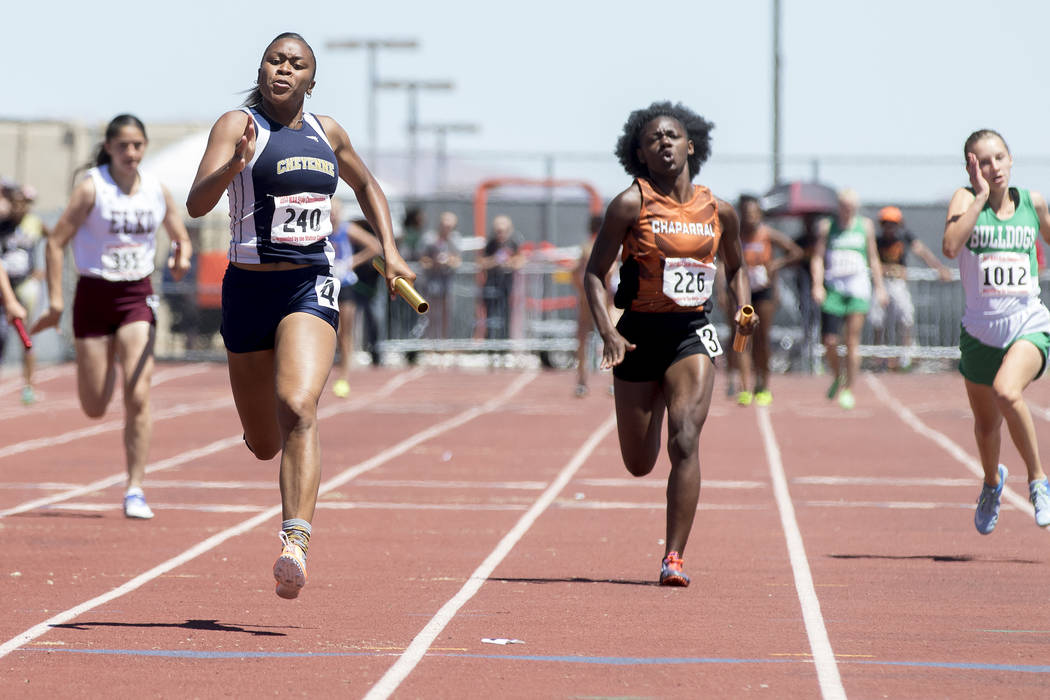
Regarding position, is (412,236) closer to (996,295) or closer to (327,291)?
(996,295)

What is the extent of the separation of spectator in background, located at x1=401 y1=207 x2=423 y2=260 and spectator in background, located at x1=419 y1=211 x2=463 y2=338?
0.39 ft

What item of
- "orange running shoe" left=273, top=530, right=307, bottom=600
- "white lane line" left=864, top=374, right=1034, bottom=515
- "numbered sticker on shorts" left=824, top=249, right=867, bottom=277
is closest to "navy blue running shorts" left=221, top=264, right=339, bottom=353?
"orange running shoe" left=273, top=530, right=307, bottom=600

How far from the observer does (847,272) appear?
59.6 ft

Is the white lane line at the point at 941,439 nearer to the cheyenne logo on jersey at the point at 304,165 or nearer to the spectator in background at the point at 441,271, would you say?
the cheyenne logo on jersey at the point at 304,165

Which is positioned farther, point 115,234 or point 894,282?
point 894,282

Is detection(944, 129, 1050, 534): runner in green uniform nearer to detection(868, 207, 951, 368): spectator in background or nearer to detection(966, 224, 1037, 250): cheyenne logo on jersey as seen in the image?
detection(966, 224, 1037, 250): cheyenne logo on jersey

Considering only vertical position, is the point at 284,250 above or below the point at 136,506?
above

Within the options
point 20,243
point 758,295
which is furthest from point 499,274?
point 20,243

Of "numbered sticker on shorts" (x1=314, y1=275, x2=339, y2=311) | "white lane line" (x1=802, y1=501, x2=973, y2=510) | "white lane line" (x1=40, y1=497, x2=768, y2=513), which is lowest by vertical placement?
"white lane line" (x1=802, y1=501, x2=973, y2=510)

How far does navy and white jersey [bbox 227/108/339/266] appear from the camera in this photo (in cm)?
673

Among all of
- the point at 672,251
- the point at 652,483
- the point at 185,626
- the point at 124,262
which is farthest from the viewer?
the point at 652,483

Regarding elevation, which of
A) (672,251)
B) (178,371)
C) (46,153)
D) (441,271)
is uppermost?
(46,153)

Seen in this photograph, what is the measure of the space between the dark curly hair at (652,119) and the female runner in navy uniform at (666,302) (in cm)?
12

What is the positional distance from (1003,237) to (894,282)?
1619 cm
